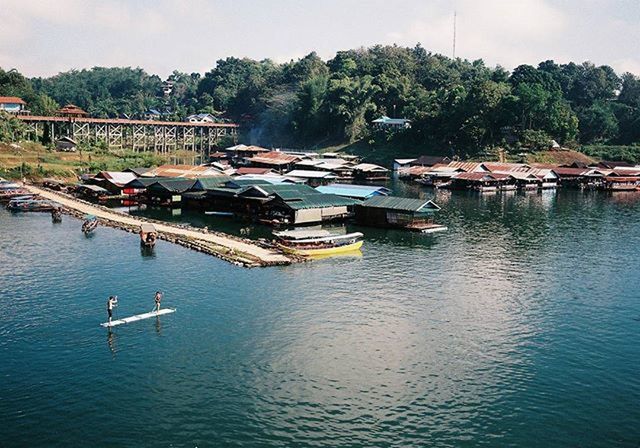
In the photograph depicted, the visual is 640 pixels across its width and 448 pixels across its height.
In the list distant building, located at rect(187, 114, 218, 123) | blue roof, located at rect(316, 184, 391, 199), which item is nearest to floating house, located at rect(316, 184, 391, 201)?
blue roof, located at rect(316, 184, 391, 199)

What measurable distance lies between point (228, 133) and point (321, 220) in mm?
116287

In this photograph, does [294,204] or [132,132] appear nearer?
[294,204]

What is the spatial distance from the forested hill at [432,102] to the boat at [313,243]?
8096 cm

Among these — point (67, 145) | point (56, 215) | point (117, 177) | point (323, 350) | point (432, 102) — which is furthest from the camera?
point (432, 102)

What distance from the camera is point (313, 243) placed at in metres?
49.5

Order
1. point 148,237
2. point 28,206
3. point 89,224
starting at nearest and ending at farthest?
point 148,237 → point 89,224 → point 28,206

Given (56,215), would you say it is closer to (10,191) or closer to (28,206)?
(28,206)

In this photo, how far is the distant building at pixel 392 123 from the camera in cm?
14488

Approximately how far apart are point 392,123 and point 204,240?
10101cm

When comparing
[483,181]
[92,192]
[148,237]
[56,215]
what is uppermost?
[483,181]

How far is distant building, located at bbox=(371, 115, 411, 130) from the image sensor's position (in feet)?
475

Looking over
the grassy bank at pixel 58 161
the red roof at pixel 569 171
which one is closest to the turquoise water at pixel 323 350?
the grassy bank at pixel 58 161

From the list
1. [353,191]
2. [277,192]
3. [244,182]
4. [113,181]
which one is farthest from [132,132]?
[277,192]

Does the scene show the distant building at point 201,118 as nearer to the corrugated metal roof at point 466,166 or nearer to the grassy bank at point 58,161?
the grassy bank at point 58,161
